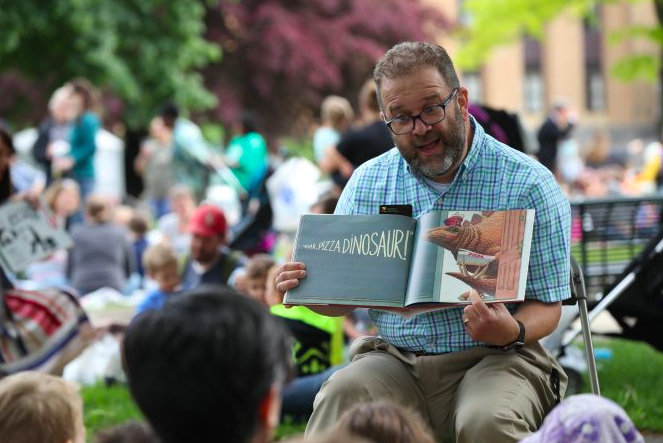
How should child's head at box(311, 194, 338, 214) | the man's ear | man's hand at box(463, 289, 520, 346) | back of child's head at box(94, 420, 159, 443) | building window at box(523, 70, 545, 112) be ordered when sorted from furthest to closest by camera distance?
building window at box(523, 70, 545, 112) < child's head at box(311, 194, 338, 214) < man's hand at box(463, 289, 520, 346) < back of child's head at box(94, 420, 159, 443) < the man's ear

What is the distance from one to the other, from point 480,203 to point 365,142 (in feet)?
15.2

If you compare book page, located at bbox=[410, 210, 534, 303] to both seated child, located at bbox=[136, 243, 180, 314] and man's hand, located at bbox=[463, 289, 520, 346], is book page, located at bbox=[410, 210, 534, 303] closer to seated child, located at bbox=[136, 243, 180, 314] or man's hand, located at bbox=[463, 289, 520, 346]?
man's hand, located at bbox=[463, 289, 520, 346]

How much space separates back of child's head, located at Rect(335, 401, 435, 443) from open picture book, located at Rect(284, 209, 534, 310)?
0.76 meters

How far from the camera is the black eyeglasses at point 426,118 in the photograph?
4.00 meters

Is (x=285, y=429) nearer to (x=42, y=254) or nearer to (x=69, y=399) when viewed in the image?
(x=42, y=254)

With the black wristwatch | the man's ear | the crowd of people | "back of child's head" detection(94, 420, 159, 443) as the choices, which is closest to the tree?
the crowd of people

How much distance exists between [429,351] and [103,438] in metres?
1.65

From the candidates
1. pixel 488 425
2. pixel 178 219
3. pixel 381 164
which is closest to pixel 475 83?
pixel 178 219

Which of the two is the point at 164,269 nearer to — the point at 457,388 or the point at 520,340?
the point at 457,388

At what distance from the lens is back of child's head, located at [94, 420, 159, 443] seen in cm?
267

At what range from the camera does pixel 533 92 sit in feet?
149

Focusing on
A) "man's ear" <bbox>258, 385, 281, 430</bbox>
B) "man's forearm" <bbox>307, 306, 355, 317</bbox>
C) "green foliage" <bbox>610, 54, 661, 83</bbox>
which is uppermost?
"green foliage" <bbox>610, 54, 661, 83</bbox>

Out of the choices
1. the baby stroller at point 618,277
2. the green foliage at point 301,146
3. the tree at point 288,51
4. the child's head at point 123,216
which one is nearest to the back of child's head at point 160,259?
the baby stroller at point 618,277

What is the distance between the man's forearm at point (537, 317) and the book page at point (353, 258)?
0.44 meters
